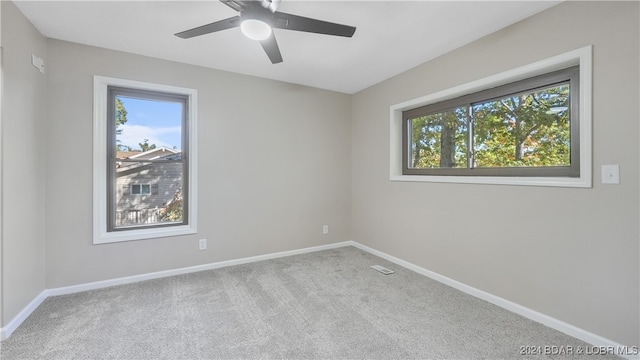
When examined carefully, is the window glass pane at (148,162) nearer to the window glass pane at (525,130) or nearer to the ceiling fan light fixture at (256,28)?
the ceiling fan light fixture at (256,28)

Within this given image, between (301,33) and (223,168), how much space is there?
1.78m

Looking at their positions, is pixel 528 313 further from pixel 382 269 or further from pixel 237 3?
pixel 237 3

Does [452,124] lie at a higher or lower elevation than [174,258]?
higher

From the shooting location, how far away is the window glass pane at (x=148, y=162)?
287 cm

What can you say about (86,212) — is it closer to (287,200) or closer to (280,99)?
(287,200)

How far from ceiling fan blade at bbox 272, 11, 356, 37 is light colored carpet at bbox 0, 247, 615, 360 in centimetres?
211

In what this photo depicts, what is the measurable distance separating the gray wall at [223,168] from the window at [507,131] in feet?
4.63

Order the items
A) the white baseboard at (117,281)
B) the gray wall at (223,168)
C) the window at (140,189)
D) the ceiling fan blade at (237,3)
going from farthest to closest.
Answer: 1. the window at (140,189)
2. the gray wall at (223,168)
3. the white baseboard at (117,281)
4. the ceiling fan blade at (237,3)

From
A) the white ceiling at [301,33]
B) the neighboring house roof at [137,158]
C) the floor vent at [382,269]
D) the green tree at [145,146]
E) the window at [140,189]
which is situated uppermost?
the white ceiling at [301,33]

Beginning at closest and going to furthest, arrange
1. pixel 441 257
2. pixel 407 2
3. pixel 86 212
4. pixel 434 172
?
1. pixel 407 2
2. pixel 86 212
3. pixel 441 257
4. pixel 434 172

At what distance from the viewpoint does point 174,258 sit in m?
3.02

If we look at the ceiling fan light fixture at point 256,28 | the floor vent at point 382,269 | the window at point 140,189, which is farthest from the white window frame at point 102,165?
the floor vent at point 382,269

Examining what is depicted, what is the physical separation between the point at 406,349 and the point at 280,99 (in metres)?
3.11

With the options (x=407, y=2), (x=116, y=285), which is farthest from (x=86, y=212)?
(x=407, y=2)
